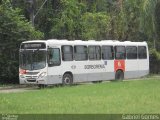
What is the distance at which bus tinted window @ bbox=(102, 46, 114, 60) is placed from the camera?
33731mm

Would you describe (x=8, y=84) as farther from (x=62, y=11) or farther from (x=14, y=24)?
(x=62, y=11)

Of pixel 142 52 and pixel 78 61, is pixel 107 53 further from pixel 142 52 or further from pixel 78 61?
pixel 142 52

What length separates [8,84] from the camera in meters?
34.2

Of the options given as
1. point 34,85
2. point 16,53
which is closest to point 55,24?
point 16,53

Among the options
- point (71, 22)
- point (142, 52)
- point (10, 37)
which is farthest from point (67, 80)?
point (71, 22)

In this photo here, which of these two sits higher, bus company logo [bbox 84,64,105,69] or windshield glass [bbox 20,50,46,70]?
windshield glass [bbox 20,50,46,70]

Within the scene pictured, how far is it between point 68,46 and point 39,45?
7.07ft

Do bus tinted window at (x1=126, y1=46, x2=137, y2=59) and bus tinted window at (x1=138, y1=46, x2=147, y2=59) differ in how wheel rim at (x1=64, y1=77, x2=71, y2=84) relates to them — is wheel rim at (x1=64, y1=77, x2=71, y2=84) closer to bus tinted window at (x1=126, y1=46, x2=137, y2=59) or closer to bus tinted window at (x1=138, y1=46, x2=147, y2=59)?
bus tinted window at (x1=126, y1=46, x2=137, y2=59)

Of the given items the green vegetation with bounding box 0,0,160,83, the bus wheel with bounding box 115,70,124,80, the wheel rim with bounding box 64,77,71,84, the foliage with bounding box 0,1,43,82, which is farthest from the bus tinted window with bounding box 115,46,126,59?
the foliage with bounding box 0,1,43,82

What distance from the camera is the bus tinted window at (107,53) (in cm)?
3373

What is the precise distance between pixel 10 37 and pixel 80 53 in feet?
17.0

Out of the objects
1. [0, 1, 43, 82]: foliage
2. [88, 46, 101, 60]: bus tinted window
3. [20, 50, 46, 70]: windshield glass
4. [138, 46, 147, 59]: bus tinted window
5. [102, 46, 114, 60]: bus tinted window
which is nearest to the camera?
[20, 50, 46, 70]: windshield glass

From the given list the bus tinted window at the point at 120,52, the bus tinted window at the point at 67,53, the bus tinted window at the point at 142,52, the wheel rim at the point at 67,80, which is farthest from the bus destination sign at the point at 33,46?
the bus tinted window at the point at 142,52

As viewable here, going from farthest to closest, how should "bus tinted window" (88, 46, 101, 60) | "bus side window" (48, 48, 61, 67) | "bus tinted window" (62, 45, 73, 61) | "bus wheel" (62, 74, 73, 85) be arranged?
1. "bus tinted window" (88, 46, 101, 60)
2. "bus wheel" (62, 74, 73, 85)
3. "bus tinted window" (62, 45, 73, 61)
4. "bus side window" (48, 48, 61, 67)
